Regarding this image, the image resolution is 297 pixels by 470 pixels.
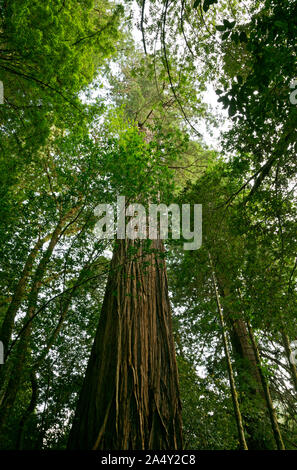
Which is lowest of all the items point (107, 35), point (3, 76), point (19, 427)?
point (19, 427)

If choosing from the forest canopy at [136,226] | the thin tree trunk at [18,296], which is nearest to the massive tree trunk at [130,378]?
the forest canopy at [136,226]

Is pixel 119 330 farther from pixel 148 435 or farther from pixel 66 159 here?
pixel 66 159

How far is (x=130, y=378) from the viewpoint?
86.7 inches

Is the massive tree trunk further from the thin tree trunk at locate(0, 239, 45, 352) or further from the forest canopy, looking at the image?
the thin tree trunk at locate(0, 239, 45, 352)

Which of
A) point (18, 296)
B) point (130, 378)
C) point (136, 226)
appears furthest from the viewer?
point (136, 226)

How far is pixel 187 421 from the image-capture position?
180 inches

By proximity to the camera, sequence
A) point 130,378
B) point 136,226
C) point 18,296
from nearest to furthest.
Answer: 1. point 130,378
2. point 18,296
3. point 136,226

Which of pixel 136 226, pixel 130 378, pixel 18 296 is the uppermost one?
pixel 136 226

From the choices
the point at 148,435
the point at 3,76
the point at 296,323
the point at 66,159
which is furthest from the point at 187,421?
the point at 3,76

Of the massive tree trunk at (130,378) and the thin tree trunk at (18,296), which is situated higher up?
the thin tree trunk at (18,296)

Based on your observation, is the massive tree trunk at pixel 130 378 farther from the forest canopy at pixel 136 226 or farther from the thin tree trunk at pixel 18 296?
the thin tree trunk at pixel 18 296

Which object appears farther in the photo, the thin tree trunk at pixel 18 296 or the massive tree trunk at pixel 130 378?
the thin tree trunk at pixel 18 296

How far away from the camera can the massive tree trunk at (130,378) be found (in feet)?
6.36
